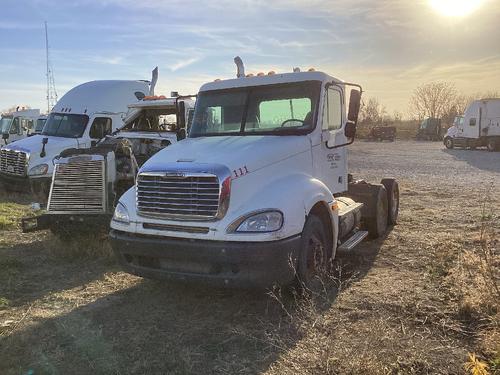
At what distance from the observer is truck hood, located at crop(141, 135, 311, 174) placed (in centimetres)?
500

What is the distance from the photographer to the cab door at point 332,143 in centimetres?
616

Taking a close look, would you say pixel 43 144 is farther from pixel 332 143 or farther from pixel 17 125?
pixel 17 125

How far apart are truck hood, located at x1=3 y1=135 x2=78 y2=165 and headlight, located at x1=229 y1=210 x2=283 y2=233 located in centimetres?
962

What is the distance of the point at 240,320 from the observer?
4.84 metres

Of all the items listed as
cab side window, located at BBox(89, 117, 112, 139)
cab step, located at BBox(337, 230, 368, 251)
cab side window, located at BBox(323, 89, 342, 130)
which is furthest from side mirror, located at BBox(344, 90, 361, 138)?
cab side window, located at BBox(89, 117, 112, 139)

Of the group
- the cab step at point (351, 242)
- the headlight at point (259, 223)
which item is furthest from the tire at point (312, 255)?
the cab step at point (351, 242)

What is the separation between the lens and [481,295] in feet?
15.9

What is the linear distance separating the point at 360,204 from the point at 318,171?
1.70 meters

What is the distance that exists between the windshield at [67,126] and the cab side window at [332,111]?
9084mm

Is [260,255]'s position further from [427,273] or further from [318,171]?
[427,273]

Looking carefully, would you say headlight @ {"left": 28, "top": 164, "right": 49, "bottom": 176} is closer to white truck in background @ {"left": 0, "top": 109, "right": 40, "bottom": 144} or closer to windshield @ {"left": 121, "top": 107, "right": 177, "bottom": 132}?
windshield @ {"left": 121, "top": 107, "right": 177, "bottom": 132}

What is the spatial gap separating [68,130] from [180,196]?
32.9ft

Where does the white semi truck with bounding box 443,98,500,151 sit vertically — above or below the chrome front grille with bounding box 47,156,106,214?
above

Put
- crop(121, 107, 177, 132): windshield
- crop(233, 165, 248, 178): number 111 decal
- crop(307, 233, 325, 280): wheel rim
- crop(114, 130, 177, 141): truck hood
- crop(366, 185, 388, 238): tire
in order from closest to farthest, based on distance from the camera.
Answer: crop(233, 165, 248, 178): number 111 decal
crop(307, 233, 325, 280): wheel rim
crop(366, 185, 388, 238): tire
crop(114, 130, 177, 141): truck hood
crop(121, 107, 177, 132): windshield
